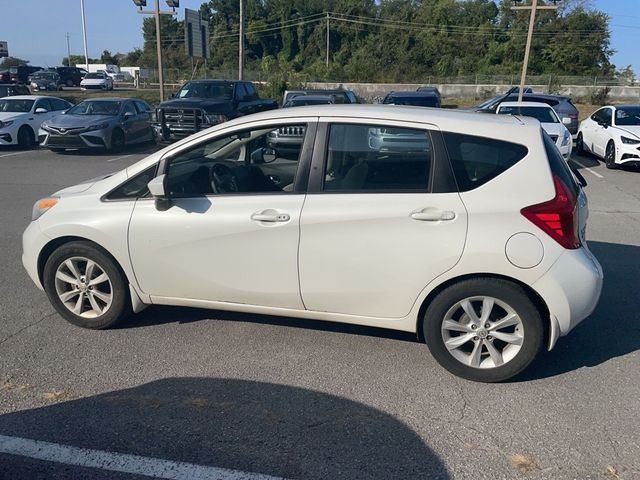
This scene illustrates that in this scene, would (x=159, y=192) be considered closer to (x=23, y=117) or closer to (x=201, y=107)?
(x=201, y=107)

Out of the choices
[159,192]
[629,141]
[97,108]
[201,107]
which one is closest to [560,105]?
[629,141]

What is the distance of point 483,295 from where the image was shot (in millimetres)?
3518

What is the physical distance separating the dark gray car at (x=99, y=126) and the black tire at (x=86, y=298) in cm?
1204

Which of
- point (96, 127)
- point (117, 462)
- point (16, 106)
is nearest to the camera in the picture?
point (117, 462)

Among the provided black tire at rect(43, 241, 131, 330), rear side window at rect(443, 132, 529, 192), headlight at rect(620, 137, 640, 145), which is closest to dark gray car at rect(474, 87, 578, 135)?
headlight at rect(620, 137, 640, 145)

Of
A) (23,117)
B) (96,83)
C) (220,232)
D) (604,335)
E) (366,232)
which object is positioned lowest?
(604,335)

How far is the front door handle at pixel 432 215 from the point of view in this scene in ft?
11.4

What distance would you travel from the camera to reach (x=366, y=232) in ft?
11.8

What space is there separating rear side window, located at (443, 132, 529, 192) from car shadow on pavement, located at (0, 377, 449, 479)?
1581mm

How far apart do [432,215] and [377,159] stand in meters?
0.56

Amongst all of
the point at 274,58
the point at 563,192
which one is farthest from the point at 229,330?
the point at 274,58

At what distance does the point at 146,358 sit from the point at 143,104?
15.7 metres

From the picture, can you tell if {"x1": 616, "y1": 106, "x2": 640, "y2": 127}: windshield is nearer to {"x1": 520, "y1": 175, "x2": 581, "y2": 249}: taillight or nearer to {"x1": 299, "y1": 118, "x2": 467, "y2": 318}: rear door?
{"x1": 520, "y1": 175, "x2": 581, "y2": 249}: taillight

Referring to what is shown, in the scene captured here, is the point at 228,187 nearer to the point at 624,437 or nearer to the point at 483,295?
the point at 483,295
